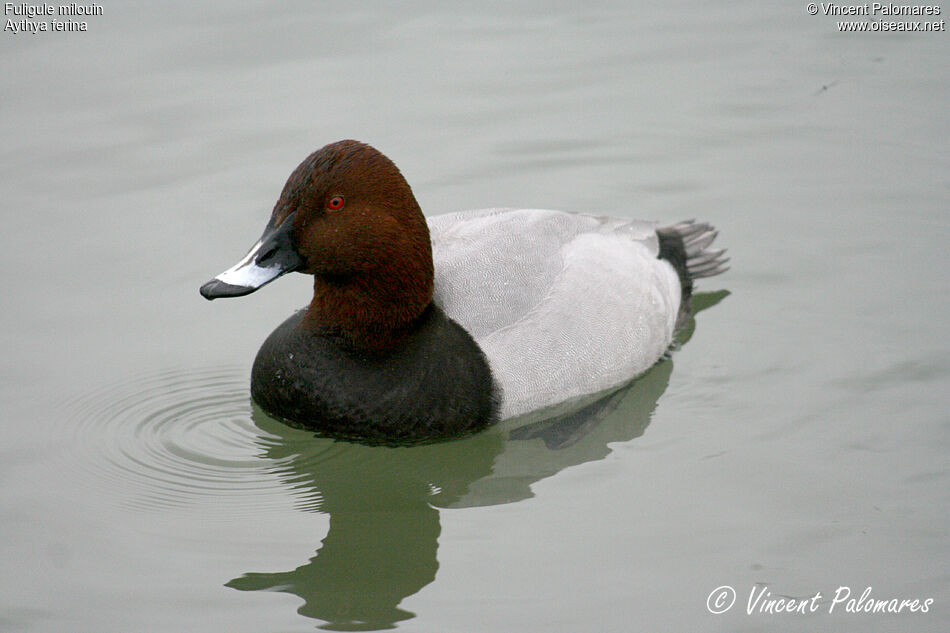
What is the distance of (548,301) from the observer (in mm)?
6137

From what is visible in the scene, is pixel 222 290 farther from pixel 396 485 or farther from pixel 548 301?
pixel 548 301

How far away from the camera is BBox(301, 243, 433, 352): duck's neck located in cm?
577

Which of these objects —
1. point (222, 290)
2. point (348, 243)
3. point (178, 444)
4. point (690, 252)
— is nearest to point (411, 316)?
point (348, 243)

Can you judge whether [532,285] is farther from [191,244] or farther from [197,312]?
[191,244]

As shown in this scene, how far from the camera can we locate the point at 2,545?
5.36m

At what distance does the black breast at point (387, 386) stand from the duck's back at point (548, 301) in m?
0.13

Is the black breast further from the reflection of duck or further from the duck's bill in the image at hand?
the duck's bill

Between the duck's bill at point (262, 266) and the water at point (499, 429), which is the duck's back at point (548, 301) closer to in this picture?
the water at point (499, 429)

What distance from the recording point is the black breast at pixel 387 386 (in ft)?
18.8

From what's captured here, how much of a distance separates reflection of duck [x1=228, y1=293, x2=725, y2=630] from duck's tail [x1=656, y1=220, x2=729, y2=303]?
0.93 m

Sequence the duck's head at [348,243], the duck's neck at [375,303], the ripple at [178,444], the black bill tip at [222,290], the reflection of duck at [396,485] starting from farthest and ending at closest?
1. the duck's neck at [375,303]
2. the ripple at [178,444]
3. the duck's head at [348,243]
4. the black bill tip at [222,290]
5. the reflection of duck at [396,485]

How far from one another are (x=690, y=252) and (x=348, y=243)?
2428 millimetres

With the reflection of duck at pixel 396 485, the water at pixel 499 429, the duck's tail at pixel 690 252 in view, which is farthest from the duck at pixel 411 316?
the duck's tail at pixel 690 252

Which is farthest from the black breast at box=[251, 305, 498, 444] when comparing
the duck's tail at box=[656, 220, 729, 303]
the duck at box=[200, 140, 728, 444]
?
the duck's tail at box=[656, 220, 729, 303]
